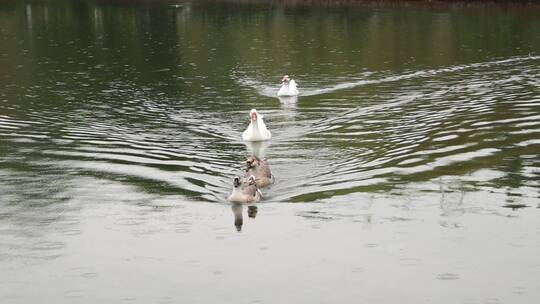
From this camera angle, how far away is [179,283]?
49.5ft

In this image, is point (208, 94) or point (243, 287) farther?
point (208, 94)

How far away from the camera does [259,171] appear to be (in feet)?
67.9

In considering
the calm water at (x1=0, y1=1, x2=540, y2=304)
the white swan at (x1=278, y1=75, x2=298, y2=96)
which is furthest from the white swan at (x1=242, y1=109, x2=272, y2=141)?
the white swan at (x1=278, y1=75, x2=298, y2=96)

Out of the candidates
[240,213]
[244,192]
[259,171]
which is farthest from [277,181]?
[240,213]

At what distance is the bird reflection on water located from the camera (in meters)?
18.0

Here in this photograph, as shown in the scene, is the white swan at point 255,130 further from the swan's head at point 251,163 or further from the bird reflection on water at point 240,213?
the bird reflection on water at point 240,213

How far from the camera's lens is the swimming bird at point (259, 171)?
67.5 ft

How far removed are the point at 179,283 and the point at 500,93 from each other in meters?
22.3

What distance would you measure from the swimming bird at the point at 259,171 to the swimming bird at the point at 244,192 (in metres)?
1.08

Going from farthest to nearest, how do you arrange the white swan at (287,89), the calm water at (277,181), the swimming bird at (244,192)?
the white swan at (287,89) < the swimming bird at (244,192) < the calm water at (277,181)

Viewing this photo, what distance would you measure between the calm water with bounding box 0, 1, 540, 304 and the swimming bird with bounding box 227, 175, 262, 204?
0.32 m

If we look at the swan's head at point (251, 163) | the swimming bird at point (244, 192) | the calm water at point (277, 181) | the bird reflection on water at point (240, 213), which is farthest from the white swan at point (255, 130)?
the bird reflection on water at point (240, 213)

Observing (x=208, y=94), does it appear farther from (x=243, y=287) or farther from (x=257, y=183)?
(x=243, y=287)

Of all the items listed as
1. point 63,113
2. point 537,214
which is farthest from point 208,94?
point 537,214
